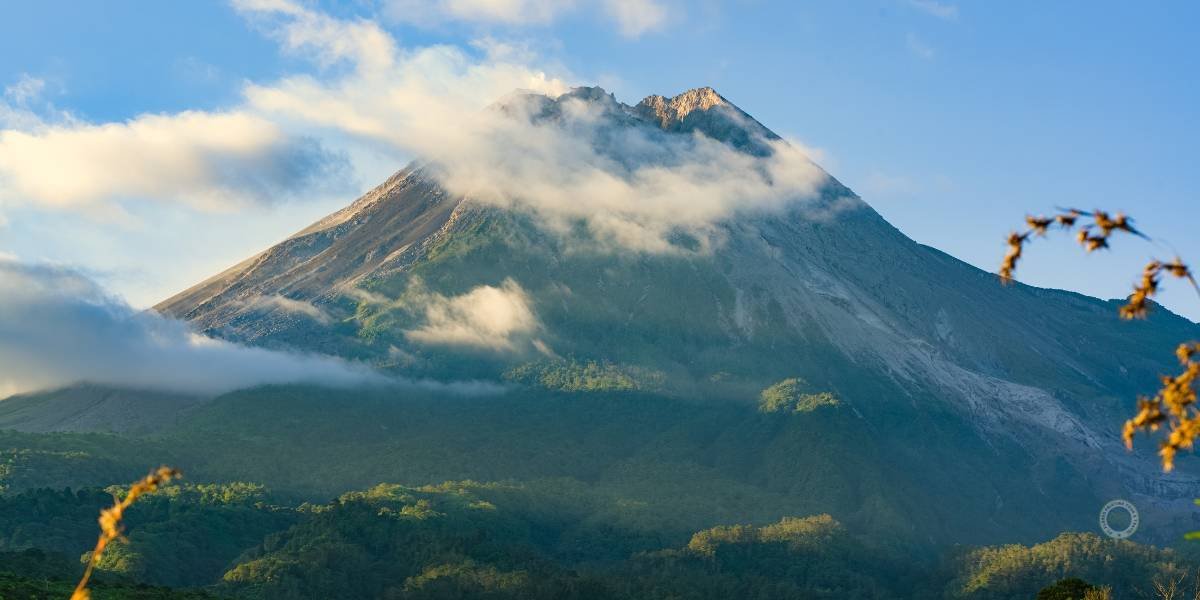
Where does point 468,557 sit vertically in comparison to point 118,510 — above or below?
below

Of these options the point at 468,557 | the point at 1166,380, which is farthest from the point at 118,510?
the point at 468,557

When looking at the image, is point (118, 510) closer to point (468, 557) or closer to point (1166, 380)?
point (1166, 380)

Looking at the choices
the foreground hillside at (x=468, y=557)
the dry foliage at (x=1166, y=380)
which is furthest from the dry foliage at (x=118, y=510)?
the foreground hillside at (x=468, y=557)

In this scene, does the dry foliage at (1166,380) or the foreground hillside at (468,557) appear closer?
the dry foliage at (1166,380)

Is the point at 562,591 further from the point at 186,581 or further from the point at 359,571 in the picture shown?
the point at 186,581

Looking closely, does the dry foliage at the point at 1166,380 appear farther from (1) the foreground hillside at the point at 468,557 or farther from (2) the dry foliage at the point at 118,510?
(1) the foreground hillside at the point at 468,557

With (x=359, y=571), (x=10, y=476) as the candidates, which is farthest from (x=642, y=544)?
(x=10, y=476)

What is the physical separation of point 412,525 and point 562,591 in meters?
39.0

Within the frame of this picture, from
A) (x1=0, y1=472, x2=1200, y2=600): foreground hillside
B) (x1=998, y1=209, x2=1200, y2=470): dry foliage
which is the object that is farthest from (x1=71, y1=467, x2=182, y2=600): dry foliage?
(x1=0, y1=472, x2=1200, y2=600): foreground hillside

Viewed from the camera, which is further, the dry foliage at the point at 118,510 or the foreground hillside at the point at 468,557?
the foreground hillside at the point at 468,557

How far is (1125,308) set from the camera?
1231 cm

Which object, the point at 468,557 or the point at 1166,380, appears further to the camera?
the point at 468,557

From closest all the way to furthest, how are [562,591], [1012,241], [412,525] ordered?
[1012,241] < [562,591] < [412,525]

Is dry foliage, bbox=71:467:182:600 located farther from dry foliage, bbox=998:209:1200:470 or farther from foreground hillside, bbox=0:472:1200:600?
foreground hillside, bbox=0:472:1200:600
